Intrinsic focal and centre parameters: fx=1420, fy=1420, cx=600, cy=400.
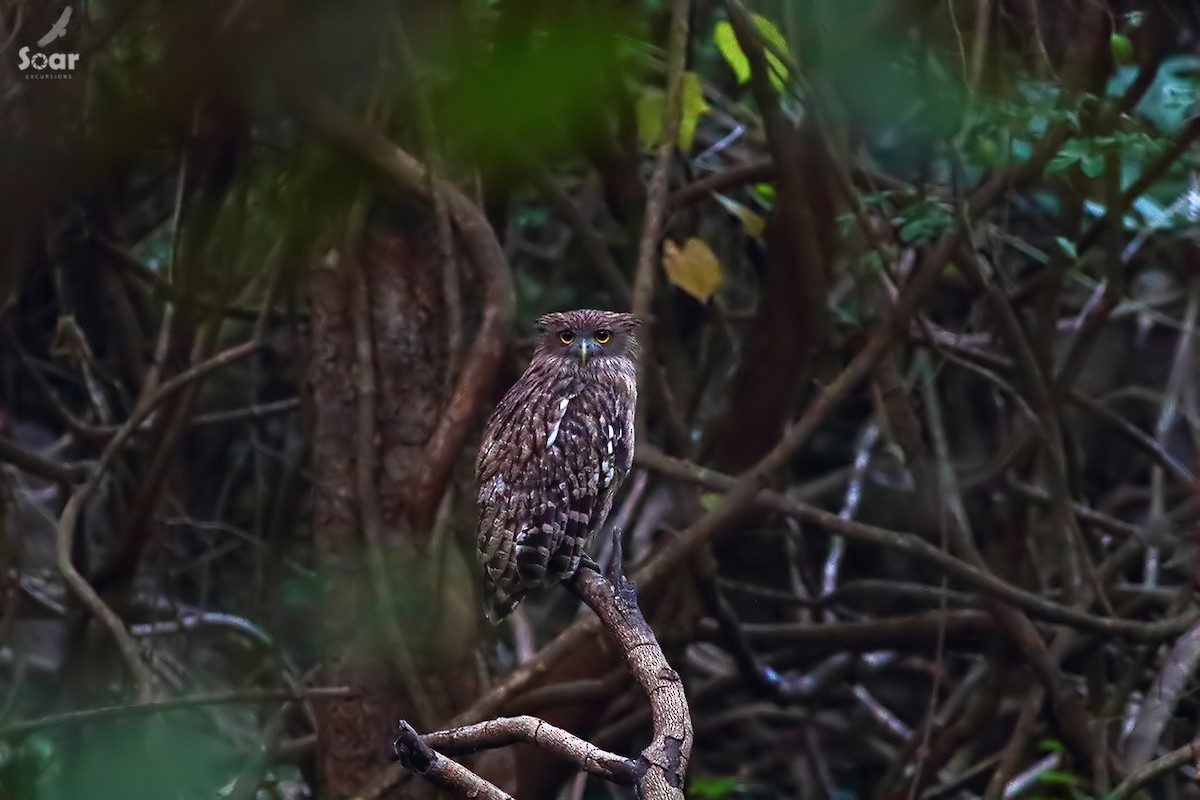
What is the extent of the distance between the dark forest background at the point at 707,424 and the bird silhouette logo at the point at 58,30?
0.02m

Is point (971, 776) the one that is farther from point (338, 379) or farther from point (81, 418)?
point (81, 418)

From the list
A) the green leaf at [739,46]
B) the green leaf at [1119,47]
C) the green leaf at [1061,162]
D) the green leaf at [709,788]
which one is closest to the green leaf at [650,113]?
the green leaf at [739,46]

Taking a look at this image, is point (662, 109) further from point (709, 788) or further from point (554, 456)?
point (709, 788)

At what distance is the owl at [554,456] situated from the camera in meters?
2.08

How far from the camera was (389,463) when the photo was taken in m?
2.78

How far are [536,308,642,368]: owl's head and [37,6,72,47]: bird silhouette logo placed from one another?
77cm

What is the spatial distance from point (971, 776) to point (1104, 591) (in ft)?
1.84

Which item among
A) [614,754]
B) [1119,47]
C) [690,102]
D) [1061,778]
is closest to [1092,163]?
[1119,47]

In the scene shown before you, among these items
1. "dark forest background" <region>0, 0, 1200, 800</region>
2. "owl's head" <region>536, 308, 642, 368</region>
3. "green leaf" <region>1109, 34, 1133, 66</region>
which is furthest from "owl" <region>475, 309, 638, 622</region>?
"green leaf" <region>1109, 34, 1133, 66</region>

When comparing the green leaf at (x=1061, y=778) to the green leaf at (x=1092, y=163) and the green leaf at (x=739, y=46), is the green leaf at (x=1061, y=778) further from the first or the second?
the green leaf at (x=739, y=46)

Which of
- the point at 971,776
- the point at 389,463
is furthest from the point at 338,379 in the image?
the point at 971,776

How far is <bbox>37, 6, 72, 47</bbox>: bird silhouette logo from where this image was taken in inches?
64.2

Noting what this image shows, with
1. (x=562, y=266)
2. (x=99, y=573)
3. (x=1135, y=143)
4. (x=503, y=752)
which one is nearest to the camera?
(x=1135, y=143)

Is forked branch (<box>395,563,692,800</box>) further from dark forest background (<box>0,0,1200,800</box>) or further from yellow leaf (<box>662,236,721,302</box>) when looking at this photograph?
yellow leaf (<box>662,236,721,302</box>)
